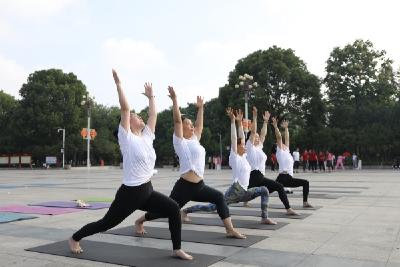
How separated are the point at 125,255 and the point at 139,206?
0.79 meters

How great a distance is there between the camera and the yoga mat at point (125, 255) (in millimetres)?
5578

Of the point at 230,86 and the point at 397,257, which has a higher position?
the point at 230,86

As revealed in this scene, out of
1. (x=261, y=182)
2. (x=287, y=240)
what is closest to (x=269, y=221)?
(x=261, y=182)

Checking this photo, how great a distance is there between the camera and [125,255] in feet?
19.5

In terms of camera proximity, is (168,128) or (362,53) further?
(168,128)

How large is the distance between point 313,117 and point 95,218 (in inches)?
1645

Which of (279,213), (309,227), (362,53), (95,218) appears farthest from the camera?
(362,53)

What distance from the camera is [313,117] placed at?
4875 cm

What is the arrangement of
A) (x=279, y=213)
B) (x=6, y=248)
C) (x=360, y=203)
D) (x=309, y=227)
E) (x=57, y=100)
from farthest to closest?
(x=57, y=100) → (x=360, y=203) → (x=279, y=213) → (x=309, y=227) → (x=6, y=248)

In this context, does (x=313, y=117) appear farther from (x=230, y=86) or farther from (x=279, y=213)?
(x=279, y=213)

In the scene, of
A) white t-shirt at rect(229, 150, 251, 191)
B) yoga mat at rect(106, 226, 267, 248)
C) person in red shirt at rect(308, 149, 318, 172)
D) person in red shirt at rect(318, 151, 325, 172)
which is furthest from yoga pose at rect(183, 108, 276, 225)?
person in red shirt at rect(318, 151, 325, 172)

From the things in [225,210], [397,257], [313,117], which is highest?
[313,117]

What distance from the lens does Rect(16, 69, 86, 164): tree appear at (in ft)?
197

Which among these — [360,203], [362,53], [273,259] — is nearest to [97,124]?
[362,53]
